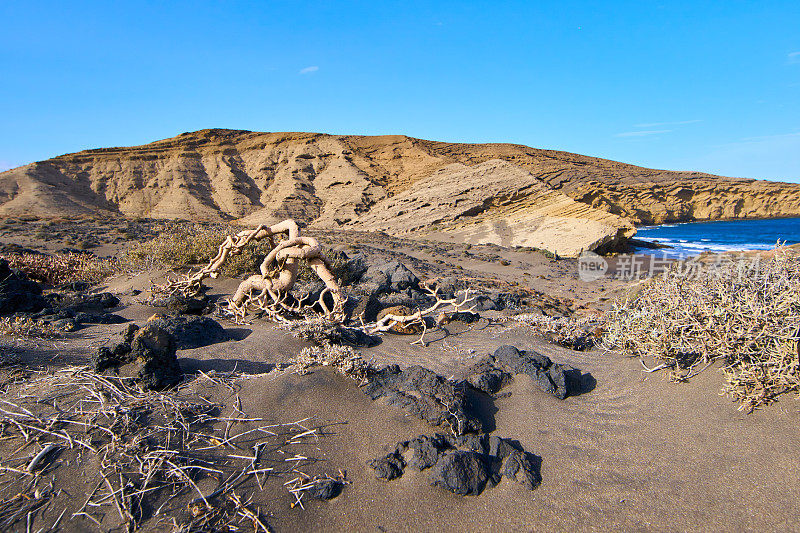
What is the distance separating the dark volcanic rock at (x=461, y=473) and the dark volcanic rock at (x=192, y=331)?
2538 millimetres

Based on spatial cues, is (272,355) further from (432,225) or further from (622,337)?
(432,225)

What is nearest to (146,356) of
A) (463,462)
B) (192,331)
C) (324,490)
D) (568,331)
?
(192,331)

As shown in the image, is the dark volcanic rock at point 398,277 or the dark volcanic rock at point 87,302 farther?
the dark volcanic rock at point 398,277

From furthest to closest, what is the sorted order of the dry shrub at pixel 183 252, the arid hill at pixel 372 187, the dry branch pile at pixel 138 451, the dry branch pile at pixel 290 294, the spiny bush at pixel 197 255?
the arid hill at pixel 372 187 → the dry shrub at pixel 183 252 → the spiny bush at pixel 197 255 → the dry branch pile at pixel 290 294 → the dry branch pile at pixel 138 451

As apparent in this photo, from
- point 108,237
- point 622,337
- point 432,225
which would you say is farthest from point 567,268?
point 108,237

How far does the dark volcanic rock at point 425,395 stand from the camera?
255 centimetres

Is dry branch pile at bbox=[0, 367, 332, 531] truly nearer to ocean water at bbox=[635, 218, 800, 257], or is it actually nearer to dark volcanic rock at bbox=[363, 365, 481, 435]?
dark volcanic rock at bbox=[363, 365, 481, 435]

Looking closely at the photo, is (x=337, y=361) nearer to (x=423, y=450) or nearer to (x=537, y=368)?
(x=423, y=450)

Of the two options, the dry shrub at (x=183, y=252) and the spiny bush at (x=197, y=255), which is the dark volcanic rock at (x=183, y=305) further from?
the dry shrub at (x=183, y=252)

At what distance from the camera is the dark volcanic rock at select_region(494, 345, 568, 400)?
9.89ft

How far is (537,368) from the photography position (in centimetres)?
318

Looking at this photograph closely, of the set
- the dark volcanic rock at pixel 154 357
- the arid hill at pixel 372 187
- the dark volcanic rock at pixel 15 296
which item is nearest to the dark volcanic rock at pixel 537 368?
the dark volcanic rock at pixel 154 357

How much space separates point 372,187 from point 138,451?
1109 inches

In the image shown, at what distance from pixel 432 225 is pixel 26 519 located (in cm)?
2096
